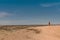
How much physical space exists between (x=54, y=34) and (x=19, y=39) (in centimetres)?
443

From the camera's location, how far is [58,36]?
60.1ft

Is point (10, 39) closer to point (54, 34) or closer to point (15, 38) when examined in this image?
point (15, 38)

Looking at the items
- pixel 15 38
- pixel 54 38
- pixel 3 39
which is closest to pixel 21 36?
pixel 15 38

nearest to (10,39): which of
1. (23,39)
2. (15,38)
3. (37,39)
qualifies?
(15,38)

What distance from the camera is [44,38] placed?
56.2 feet

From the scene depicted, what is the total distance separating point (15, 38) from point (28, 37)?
1.62 meters

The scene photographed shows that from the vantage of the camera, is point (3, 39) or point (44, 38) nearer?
point (44, 38)

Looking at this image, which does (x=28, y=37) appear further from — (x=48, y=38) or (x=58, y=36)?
(x=58, y=36)

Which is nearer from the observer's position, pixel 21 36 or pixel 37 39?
pixel 37 39

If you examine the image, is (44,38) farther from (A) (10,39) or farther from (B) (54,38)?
(A) (10,39)

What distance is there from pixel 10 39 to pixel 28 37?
223 centimetres

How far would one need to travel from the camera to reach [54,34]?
19.1 m

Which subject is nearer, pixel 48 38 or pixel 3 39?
pixel 48 38

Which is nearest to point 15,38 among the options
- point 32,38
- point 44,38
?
point 32,38
